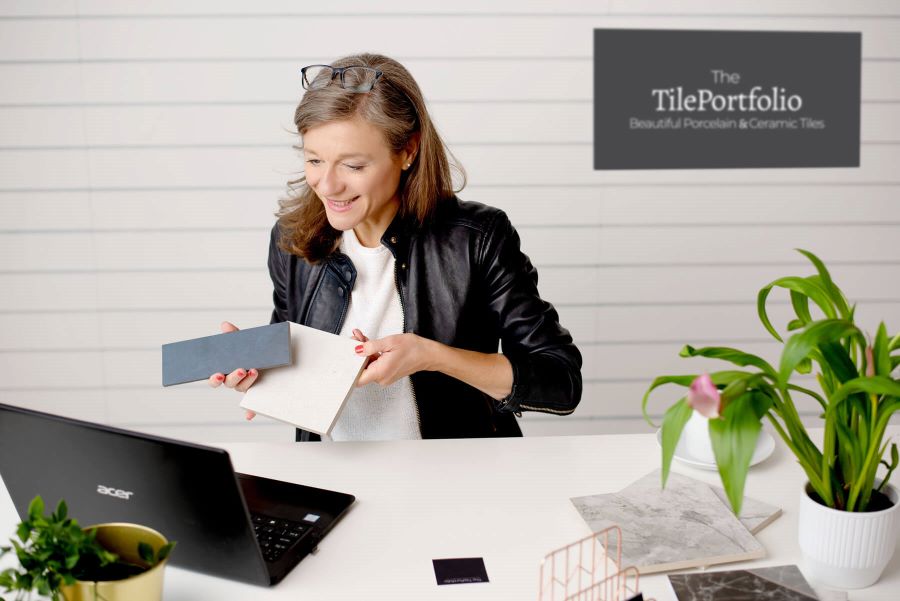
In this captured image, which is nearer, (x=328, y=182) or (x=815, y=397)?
(x=815, y=397)

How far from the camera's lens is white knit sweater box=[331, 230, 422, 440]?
6.72ft

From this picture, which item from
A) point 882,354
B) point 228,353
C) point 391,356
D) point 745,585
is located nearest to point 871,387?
point 882,354

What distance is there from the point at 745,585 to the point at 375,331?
107 centimetres

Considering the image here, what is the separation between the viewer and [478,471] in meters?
1.67

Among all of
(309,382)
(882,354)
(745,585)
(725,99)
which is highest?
(725,99)

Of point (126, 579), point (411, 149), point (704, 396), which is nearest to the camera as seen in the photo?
point (704, 396)

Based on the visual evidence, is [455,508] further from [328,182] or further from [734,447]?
[328,182]

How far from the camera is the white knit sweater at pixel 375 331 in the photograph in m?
2.05

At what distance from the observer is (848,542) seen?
1.24m

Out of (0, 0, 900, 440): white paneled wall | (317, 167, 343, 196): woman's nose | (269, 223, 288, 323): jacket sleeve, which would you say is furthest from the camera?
(0, 0, 900, 440): white paneled wall

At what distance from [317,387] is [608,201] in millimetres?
1835

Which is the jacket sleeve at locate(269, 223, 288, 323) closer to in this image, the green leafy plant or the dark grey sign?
the green leafy plant

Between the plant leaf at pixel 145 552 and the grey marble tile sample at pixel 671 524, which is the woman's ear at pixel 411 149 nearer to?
the grey marble tile sample at pixel 671 524

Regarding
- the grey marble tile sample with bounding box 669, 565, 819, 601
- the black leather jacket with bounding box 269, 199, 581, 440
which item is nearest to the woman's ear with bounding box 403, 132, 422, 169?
the black leather jacket with bounding box 269, 199, 581, 440
